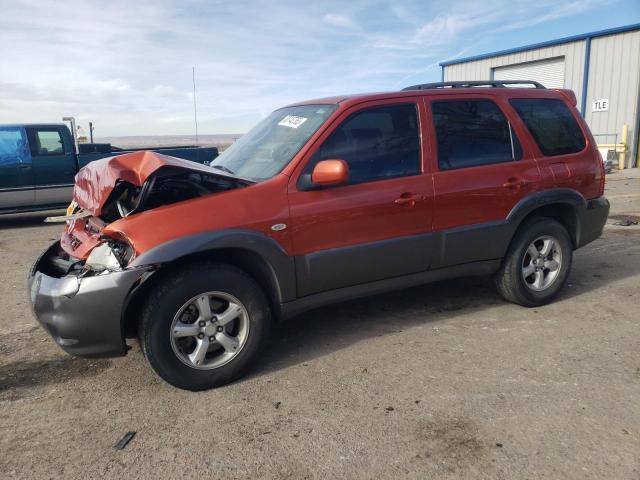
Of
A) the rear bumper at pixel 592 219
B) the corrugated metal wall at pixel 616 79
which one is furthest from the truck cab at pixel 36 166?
the corrugated metal wall at pixel 616 79

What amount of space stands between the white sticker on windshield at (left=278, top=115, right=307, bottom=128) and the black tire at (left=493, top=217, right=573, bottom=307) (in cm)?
202

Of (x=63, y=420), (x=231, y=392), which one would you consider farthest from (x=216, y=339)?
(x=63, y=420)

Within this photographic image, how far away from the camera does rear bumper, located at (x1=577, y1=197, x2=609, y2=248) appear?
4582 mm

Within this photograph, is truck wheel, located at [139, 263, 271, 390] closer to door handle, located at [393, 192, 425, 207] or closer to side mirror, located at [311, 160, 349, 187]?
side mirror, located at [311, 160, 349, 187]

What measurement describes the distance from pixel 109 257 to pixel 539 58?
2082 centimetres

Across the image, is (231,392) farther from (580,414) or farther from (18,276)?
(18,276)

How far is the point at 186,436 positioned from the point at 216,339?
2.09 ft

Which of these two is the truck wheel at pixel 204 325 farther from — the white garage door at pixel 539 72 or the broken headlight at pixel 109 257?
the white garage door at pixel 539 72

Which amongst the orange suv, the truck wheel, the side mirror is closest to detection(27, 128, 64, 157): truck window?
the orange suv

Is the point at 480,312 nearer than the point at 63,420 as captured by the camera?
No

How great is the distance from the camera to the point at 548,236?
4418mm

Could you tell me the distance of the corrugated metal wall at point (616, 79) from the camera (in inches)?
673

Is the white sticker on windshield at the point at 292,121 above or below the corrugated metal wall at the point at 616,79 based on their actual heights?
below

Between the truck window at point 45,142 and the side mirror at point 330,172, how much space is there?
335 inches
